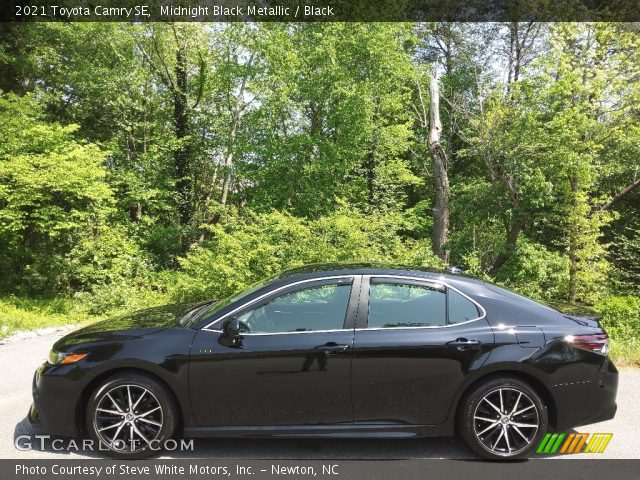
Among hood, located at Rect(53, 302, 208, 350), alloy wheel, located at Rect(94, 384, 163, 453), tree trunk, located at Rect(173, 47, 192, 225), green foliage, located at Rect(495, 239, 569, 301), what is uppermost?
tree trunk, located at Rect(173, 47, 192, 225)

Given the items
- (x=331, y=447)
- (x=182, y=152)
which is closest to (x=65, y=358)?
(x=331, y=447)

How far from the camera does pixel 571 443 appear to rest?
3971 millimetres

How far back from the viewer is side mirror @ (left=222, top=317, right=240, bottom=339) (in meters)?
3.74

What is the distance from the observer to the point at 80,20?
66.5 feet

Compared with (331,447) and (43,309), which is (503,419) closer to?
(331,447)

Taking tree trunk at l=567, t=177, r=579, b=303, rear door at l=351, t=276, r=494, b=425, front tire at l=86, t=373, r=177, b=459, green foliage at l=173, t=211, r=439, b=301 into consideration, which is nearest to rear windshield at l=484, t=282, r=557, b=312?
rear door at l=351, t=276, r=494, b=425

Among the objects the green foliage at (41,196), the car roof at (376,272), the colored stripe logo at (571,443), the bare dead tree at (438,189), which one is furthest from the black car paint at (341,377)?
the bare dead tree at (438,189)

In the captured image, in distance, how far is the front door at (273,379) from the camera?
375 cm

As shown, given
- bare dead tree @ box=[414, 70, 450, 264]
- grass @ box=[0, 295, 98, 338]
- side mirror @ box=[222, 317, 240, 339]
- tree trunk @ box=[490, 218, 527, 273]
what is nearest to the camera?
side mirror @ box=[222, 317, 240, 339]

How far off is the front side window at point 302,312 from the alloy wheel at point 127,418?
3.01ft

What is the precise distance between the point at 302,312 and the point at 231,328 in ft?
2.06

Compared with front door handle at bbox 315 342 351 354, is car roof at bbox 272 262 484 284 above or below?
above

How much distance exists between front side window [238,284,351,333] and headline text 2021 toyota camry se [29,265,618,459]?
0.03 metres

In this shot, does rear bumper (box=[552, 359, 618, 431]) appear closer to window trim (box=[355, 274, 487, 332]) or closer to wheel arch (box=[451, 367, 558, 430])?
wheel arch (box=[451, 367, 558, 430])
